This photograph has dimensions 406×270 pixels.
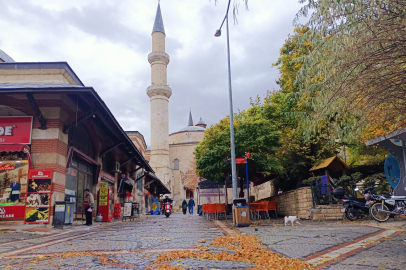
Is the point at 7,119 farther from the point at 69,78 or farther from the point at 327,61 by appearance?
the point at 327,61

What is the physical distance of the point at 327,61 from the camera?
755cm

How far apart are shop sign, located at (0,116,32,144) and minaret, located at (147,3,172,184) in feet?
121

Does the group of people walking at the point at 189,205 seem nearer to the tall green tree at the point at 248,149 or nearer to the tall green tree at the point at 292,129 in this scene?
the tall green tree at the point at 292,129

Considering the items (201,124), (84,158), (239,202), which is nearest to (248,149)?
(239,202)

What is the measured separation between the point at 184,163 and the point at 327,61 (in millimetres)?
57142

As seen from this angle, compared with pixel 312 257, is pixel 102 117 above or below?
above

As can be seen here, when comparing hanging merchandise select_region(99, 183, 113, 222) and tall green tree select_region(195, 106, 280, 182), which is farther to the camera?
tall green tree select_region(195, 106, 280, 182)

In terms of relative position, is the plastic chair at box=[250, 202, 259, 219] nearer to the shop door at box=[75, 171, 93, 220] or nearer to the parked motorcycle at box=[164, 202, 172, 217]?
the shop door at box=[75, 171, 93, 220]

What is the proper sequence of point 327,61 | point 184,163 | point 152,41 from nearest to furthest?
point 327,61 → point 152,41 → point 184,163

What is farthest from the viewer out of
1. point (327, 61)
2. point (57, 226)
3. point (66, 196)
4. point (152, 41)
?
point (152, 41)

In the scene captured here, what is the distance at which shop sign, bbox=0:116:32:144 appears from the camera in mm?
11633

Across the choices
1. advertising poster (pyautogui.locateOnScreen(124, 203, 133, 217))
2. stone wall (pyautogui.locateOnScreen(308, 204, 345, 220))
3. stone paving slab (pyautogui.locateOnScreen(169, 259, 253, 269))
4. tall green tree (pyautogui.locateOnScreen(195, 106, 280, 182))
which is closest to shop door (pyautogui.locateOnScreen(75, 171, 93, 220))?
advertising poster (pyautogui.locateOnScreen(124, 203, 133, 217))

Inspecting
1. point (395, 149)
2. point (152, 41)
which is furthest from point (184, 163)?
point (395, 149)

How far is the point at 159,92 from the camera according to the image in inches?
1924
